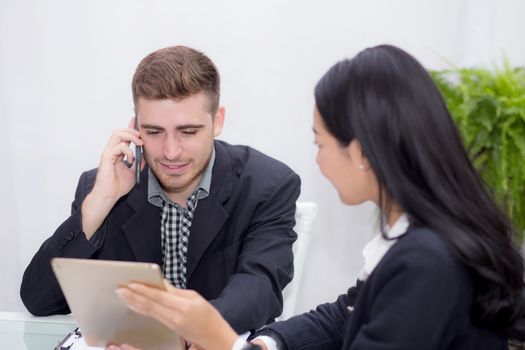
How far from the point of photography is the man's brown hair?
1.64m

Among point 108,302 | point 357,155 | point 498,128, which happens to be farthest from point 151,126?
point 498,128

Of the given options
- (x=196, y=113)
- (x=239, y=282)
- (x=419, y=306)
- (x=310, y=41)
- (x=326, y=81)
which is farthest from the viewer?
(x=310, y=41)

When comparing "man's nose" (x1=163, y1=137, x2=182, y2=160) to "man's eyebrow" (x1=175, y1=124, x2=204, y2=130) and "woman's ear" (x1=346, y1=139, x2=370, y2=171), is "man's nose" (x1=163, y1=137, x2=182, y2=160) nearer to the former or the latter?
"man's eyebrow" (x1=175, y1=124, x2=204, y2=130)

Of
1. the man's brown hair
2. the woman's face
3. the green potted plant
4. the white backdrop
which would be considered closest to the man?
the man's brown hair

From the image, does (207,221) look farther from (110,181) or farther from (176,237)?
(110,181)

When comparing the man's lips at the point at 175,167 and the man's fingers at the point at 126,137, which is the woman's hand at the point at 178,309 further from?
the man's fingers at the point at 126,137

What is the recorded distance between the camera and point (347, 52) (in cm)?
249

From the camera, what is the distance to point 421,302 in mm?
999

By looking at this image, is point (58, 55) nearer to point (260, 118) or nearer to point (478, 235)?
point (260, 118)

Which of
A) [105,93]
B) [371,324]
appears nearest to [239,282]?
[371,324]

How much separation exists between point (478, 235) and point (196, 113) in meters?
0.85

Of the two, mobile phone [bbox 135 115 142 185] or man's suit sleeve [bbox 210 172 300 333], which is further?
mobile phone [bbox 135 115 142 185]

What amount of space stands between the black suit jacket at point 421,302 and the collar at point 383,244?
0.05m

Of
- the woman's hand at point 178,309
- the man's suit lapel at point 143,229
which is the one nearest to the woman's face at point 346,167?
the woman's hand at point 178,309
